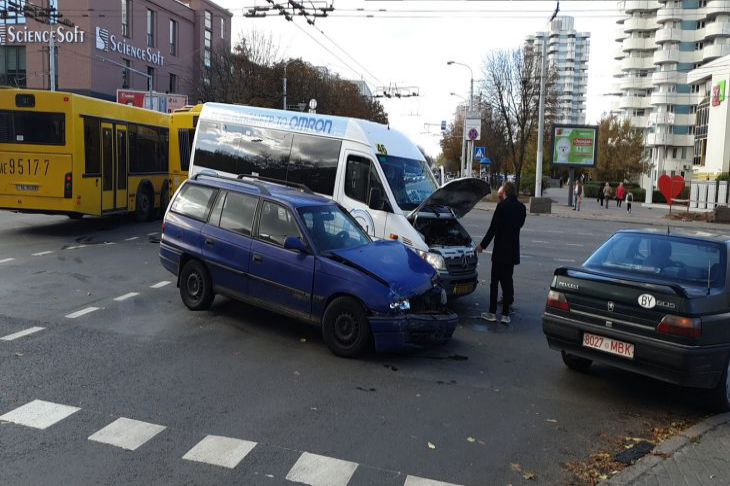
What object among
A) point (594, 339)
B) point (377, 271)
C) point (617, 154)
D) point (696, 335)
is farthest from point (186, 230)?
point (617, 154)

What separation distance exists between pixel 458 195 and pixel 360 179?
5.48 feet

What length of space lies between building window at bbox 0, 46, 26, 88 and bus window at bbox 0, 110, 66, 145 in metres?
35.2

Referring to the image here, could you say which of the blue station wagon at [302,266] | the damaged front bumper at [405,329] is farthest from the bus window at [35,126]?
the damaged front bumper at [405,329]

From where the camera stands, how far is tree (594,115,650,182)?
6488cm

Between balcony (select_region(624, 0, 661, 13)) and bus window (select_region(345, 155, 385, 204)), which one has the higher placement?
balcony (select_region(624, 0, 661, 13))

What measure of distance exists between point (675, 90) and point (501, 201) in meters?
85.8

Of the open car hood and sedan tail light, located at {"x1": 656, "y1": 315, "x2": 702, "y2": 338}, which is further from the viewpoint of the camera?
the open car hood

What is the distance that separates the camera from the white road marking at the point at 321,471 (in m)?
4.18

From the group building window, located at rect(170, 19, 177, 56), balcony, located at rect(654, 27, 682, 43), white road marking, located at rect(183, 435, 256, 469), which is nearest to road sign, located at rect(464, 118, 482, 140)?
building window, located at rect(170, 19, 177, 56)

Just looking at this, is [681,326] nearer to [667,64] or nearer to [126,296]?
[126,296]

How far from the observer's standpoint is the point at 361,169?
10.6m

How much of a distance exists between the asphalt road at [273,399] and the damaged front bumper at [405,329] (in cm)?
24

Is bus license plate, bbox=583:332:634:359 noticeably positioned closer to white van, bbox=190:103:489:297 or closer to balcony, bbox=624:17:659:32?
white van, bbox=190:103:489:297

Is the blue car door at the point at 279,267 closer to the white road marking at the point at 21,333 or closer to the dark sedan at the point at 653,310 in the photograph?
the white road marking at the point at 21,333
